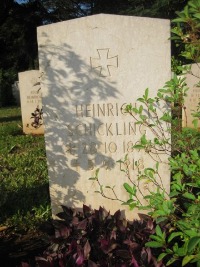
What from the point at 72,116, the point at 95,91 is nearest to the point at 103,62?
the point at 95,91

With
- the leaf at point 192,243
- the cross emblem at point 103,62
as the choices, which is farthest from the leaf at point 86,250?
the cross emblem at point 103,62

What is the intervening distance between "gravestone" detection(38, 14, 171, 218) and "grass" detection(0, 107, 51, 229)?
2.42 feet

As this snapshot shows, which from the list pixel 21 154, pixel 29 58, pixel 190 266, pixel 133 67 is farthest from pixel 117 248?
pixel 29 58

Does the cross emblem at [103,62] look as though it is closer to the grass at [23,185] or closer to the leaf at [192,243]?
the grass at [23,185]

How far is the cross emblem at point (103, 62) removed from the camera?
3.02 meters

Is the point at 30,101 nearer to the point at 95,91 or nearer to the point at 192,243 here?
the point at 95,91

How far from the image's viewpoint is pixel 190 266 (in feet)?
8.04

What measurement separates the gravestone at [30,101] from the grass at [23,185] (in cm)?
171

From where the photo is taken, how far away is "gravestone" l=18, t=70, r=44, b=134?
9.91m

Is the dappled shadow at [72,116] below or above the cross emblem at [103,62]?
below

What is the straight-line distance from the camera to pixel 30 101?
33.5 ft

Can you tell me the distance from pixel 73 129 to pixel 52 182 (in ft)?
1.91

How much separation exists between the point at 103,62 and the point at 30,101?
749 centimetres

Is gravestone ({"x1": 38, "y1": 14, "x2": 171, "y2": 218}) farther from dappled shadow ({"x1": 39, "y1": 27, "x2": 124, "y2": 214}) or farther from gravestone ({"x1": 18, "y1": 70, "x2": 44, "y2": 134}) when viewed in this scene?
gravestone ({"x1": 18, "y1": 70, "x2": 44, "y2": 134})
